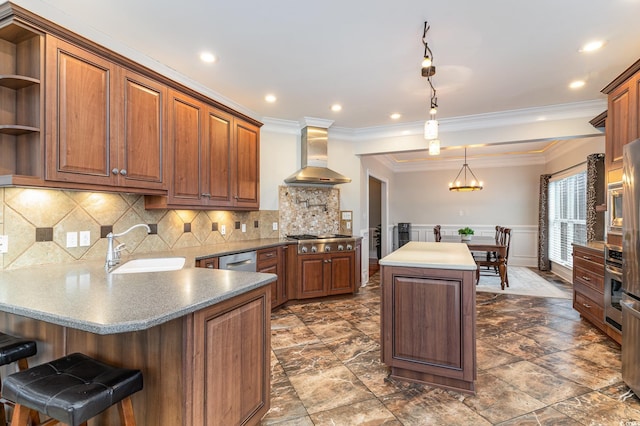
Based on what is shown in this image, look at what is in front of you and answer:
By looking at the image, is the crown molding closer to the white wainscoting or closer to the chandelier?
the chandelier

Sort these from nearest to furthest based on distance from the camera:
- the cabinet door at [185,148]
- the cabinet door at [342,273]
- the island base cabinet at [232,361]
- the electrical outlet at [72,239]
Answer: the island base cabinet at [232,361] → the electrical outlet at [72,239] → the cabinet door at [185,148] → the cabinet door at [342,273]

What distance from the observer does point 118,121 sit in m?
2.29

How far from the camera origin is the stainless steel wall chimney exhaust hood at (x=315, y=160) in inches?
180

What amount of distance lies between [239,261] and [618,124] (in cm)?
398

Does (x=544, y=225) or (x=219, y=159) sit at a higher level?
(x=219, y=159)

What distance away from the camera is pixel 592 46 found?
265cm

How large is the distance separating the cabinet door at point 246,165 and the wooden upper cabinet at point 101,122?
3.50 ft

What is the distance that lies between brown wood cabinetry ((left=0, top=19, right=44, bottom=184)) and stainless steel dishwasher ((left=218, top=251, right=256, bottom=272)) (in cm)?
158

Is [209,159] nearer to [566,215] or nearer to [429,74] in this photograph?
[429,74]

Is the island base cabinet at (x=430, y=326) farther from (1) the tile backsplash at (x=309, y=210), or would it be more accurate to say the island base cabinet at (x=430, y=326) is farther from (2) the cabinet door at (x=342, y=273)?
(1) the tile backsplash at (x=309, y=210)

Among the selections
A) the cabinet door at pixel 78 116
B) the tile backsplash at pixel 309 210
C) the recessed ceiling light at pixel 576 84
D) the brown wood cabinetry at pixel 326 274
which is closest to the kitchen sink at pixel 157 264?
the cabinet door at pixel 78 116

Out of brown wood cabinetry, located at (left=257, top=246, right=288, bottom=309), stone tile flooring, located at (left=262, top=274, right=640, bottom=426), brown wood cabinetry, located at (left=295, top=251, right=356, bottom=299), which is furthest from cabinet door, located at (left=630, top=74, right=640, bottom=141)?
brown wood cabinetry, located at (left=257, top=246, right=288, bottom=309)

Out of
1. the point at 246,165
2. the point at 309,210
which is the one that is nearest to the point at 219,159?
the point at 246,165

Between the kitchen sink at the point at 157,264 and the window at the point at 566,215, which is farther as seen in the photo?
the window at the point at 566,215
